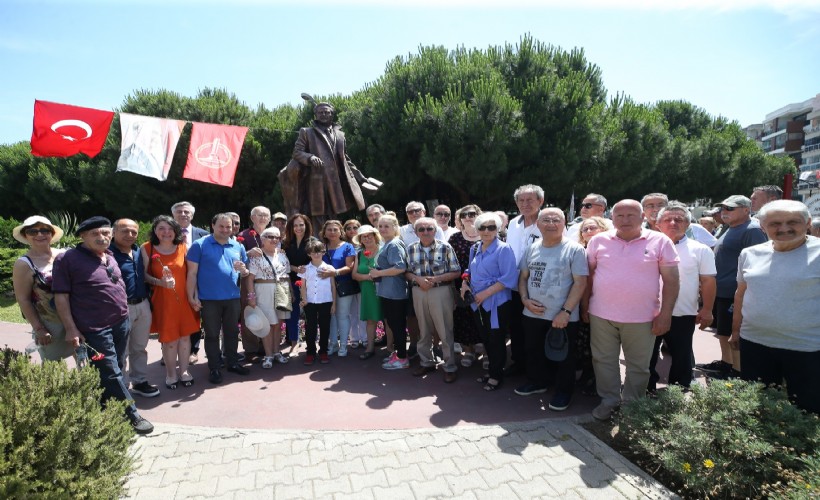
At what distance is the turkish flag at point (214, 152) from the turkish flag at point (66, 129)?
1.40 metres

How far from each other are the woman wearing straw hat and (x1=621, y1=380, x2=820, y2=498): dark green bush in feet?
15.1

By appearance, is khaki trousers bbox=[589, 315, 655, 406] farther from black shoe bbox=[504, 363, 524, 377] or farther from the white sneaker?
the white sneaker

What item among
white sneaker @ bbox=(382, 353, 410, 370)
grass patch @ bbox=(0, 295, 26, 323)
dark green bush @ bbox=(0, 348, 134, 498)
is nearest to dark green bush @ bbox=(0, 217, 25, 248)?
grass patch @ bbox=(0, 295, 26, 323)

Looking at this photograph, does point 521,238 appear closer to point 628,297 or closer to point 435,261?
point 435,261

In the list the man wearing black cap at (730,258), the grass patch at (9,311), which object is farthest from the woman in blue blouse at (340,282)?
the grass patch at (9,311)

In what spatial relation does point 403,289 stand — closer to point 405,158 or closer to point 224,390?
point 224,390

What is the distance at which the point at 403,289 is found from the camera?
5031mm

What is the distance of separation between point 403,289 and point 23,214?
98.0 feet

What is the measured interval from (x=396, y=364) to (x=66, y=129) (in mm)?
7040

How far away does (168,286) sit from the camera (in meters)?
4.30

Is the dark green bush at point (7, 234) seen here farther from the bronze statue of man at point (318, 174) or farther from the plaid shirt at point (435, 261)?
the plaid shirt at point (435, 261)

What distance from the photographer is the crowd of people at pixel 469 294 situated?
316 centimetres

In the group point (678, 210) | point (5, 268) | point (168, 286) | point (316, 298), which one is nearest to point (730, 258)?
point (678, 210)

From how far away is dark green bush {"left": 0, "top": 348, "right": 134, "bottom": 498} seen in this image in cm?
212
